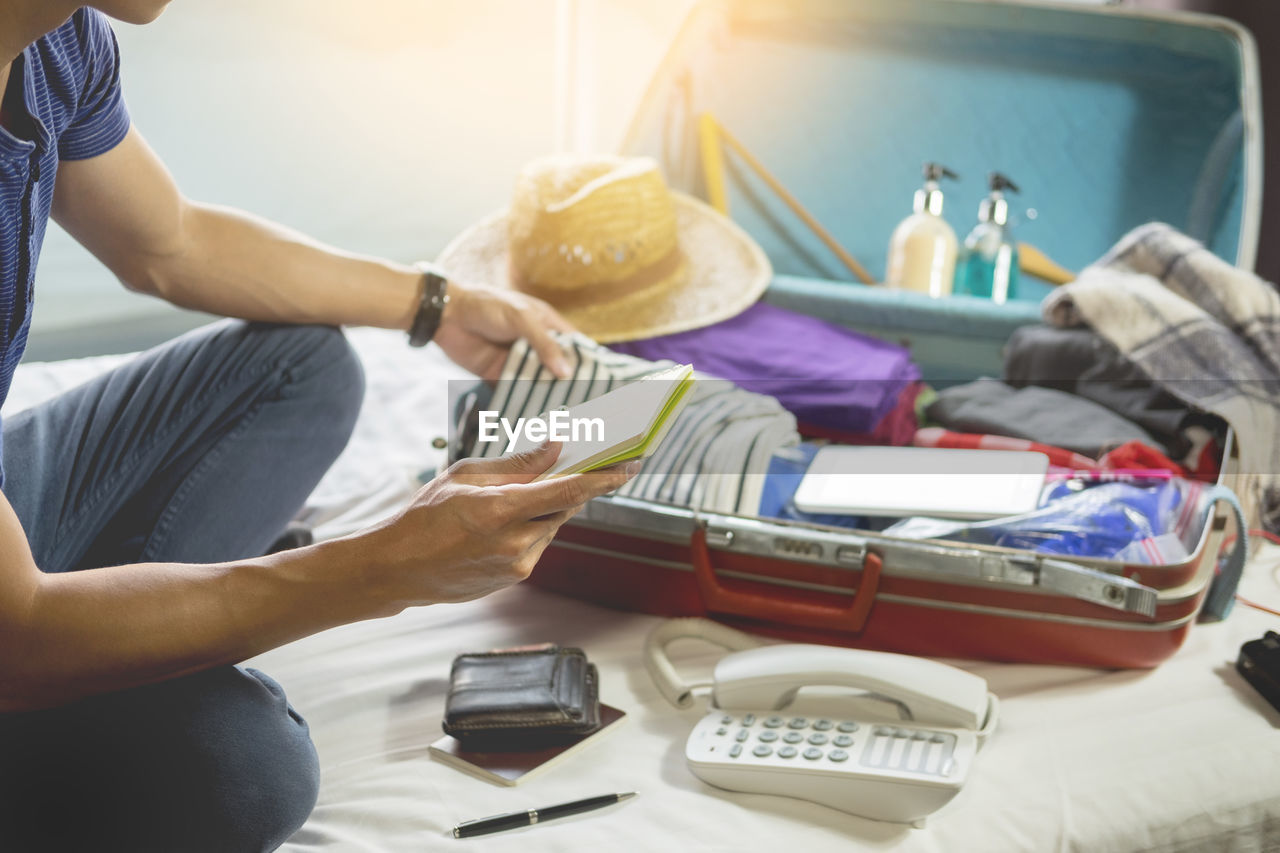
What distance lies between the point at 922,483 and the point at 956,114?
1.22 m

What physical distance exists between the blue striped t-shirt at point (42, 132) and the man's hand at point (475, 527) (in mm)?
268

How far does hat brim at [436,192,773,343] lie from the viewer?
5.24 ft

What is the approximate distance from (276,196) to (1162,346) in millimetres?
1635

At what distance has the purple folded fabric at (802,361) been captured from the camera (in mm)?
1455

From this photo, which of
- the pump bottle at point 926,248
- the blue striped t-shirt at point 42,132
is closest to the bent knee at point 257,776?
the blue striped t-shirt at point 42,132

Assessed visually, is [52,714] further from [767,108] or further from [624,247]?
[767,108]

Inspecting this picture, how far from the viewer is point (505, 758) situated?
0.89 meters

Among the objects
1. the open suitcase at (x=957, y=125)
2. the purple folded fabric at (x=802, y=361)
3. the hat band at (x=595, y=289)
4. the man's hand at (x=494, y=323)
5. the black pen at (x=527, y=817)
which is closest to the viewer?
Result: the black pen at (x=527, y=817)

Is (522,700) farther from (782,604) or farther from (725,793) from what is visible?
(782,604)

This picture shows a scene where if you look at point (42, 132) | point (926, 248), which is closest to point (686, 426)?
point (42, 132)

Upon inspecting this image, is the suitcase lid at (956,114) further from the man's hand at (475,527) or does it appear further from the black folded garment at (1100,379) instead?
the man's hand at (475,527)

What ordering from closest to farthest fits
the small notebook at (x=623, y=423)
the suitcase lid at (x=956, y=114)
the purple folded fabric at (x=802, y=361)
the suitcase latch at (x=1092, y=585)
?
the small notebook at (x=623, y=423)
the suitcase latch at (x=1092, y=585)
the purple folded fabric at (x=802, y=361)
the suitcase lid at (x=956, y=114)

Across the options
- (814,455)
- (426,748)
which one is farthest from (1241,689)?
(426,748)

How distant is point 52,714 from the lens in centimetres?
71
